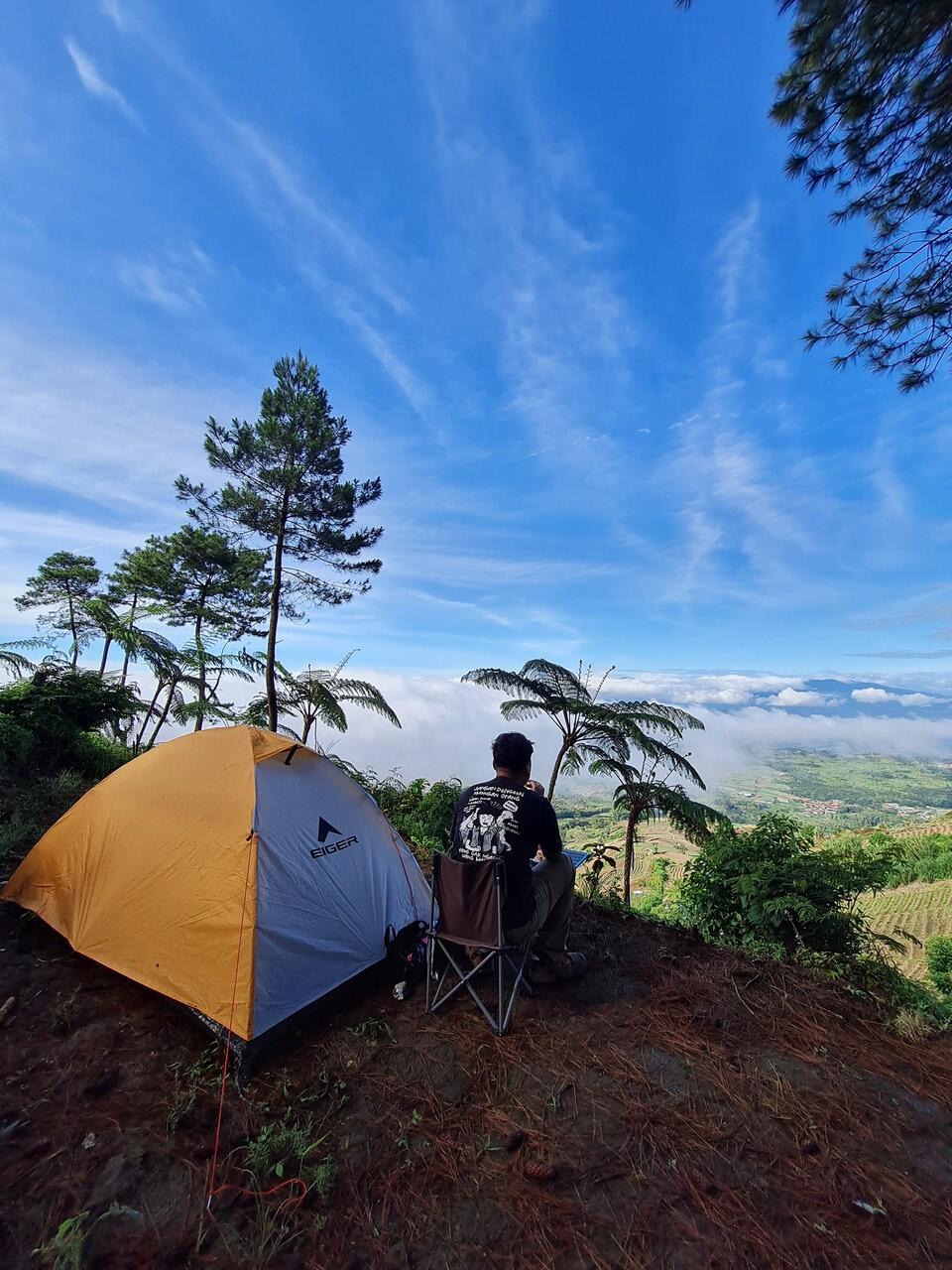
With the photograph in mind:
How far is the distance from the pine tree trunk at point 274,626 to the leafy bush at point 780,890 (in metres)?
11.1

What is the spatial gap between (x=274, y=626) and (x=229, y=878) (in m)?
11.3

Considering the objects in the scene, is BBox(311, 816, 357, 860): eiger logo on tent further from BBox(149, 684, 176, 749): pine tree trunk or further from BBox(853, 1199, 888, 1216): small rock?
BBox(149, 684, 176, 749): pine tree trunk

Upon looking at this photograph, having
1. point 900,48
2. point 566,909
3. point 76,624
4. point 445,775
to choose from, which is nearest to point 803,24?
point 900,48

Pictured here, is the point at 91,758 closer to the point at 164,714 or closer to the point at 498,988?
the point at 164,714

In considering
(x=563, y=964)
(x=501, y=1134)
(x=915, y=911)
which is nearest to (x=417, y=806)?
(x=563, y=964)

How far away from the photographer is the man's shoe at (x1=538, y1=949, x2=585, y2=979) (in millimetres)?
4004

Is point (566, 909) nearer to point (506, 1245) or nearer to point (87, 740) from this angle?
point (506, 1245)

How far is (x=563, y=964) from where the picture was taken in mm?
4039

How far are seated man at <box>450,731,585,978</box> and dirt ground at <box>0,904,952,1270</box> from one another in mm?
471

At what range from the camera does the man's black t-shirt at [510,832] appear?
3555 millimetres

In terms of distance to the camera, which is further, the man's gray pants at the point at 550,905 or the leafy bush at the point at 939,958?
the leafy bush at the point at 939,958

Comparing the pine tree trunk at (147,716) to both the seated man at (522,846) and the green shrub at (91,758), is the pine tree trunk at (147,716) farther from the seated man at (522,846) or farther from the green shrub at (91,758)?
the seated man at (522,846)

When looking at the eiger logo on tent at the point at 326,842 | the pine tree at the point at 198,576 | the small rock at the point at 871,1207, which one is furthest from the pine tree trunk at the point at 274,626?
the small rock at the point at 871,1207

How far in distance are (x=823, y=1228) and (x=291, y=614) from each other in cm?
1576
